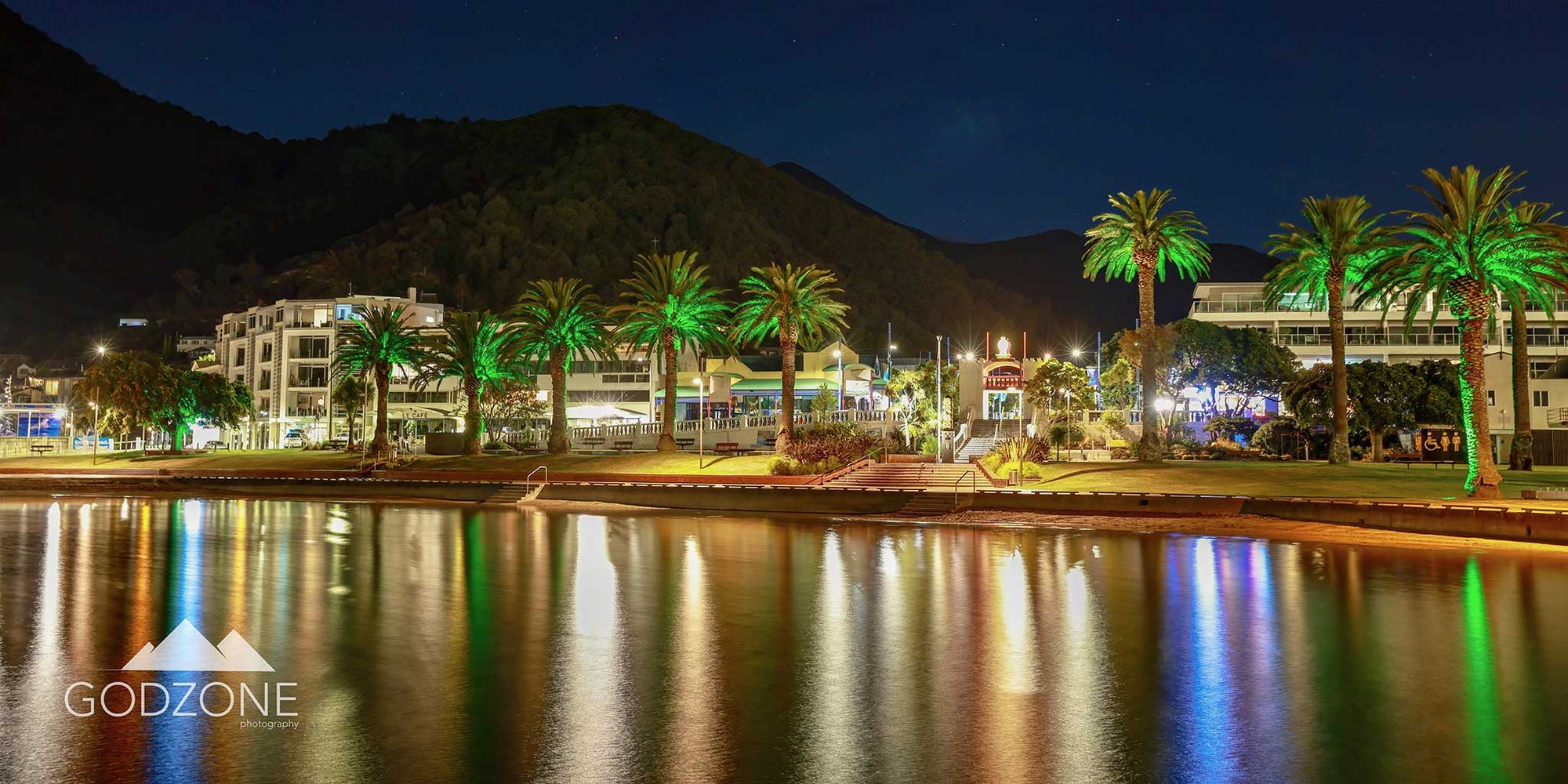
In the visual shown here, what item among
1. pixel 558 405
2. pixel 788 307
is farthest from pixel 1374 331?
pixel 558 405

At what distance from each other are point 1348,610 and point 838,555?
12.4m

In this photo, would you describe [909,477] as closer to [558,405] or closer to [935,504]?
[935,504]

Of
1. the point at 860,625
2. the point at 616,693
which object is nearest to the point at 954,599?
the point at 860,625

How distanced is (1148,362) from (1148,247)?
5.84m

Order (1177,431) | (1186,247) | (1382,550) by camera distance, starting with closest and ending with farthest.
Answer: 1. (1382,550)
2. (1186,247)
3. (1177,431)

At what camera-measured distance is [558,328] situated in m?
69.2

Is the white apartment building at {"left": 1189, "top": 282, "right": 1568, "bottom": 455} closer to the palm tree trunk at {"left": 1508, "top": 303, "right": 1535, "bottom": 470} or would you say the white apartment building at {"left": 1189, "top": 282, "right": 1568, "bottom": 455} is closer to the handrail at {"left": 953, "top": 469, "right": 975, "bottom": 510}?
the palm tree trunk at {"left": 1508, "top": 303, "right": 1535, "bottom": 470}

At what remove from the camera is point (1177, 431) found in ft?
229

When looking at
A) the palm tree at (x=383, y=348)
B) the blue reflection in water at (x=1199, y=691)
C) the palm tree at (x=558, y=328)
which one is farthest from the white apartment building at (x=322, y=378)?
the blue reflection in water at (x=1199, y=691)

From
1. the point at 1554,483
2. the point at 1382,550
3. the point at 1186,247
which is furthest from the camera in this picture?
the point at 1186,247

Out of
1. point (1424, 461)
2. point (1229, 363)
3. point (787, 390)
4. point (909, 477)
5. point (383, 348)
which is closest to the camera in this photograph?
point (909, 477)

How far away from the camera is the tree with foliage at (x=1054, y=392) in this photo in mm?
68450

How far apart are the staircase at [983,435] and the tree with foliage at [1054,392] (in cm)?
213

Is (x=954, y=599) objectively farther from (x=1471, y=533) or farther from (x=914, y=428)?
(x=914, y=428)
